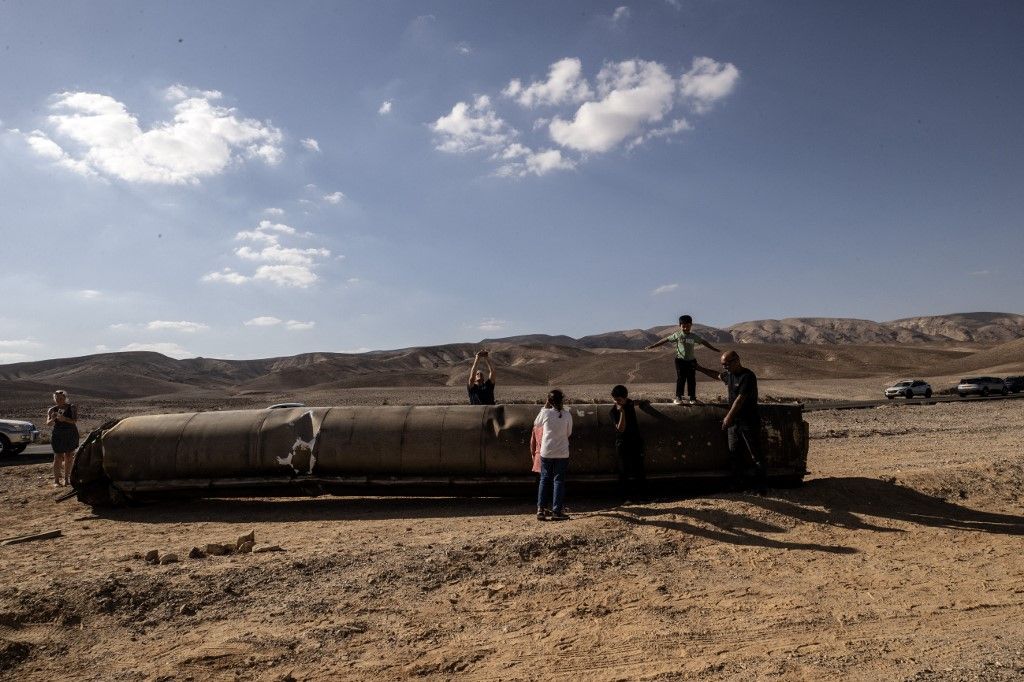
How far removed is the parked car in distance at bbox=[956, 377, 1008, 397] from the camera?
36875 millimetres

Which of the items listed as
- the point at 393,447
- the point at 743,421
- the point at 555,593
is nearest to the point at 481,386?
the point at 393,447

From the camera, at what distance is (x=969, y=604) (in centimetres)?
555

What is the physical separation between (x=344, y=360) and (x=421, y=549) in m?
127

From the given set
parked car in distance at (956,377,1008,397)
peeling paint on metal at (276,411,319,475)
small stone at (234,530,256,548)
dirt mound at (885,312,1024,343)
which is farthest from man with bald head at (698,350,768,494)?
dirt mound at (885,312,1024,343)

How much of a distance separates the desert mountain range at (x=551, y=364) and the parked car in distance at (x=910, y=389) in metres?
31.8

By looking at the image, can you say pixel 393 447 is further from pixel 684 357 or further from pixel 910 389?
pixel 910 389

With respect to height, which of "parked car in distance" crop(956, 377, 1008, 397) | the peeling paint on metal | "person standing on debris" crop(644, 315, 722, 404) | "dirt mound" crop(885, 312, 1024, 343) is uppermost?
"dirt mound" crop(885, 312, 1024, 343)

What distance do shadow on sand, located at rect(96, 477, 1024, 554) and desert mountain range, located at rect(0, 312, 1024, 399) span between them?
216 ft

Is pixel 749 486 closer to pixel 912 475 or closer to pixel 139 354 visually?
pixel 912 475

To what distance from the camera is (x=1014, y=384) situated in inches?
1535

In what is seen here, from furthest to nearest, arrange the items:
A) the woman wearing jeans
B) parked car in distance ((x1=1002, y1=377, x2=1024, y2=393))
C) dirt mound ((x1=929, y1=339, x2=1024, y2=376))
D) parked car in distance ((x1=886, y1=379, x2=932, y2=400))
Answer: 1. dirt mound ((x1=929, y1=339, x2=1024, y2=376))
2. parked car in distance ((x1=886, y1=379, x2=932, y2=400))
3. parked car in distance ((x1=1002, y1=377, x2=1024, y2=393))
4. the woman wearing jeans

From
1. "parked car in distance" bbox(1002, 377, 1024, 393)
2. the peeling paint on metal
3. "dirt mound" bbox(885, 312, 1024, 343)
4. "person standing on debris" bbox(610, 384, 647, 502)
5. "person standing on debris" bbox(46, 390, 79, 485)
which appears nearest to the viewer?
"person standing on debris" bbox(610, 384, 647, 502)

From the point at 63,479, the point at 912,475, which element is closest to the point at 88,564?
the point at 63,479

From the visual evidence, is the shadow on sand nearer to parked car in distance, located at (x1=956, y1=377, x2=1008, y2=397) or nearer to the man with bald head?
the man with bald head
